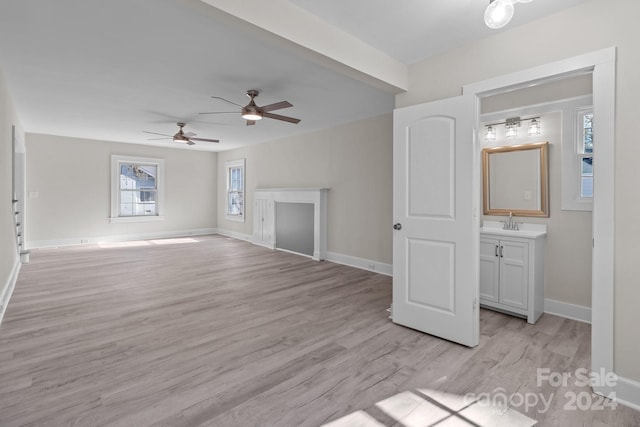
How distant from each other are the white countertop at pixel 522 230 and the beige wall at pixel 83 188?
769cm

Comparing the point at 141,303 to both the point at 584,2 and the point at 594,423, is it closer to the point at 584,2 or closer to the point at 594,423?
the point at 594,423

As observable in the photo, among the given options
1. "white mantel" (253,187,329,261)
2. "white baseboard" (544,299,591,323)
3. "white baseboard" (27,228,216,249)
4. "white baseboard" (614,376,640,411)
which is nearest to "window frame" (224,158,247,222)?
→ "white mantel" (253,187,329,261)

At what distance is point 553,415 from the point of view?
1799mm

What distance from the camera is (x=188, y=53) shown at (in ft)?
9.45

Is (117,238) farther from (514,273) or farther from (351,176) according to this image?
(514,273)

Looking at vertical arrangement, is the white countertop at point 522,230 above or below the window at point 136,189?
below

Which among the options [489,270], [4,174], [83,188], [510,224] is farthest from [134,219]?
[510,224]

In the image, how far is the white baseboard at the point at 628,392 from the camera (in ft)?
6.15

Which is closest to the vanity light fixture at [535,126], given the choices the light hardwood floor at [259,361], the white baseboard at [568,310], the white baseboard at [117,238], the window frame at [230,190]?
the white baseboard at [568,310]

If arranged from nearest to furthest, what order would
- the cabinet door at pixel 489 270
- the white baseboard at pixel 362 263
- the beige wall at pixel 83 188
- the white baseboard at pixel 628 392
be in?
the white baseboard at pixel 628 392, the cabinet door at pixel 489 270, the white baseboard at pixel 362 263, the beige wall at pixel 83 188

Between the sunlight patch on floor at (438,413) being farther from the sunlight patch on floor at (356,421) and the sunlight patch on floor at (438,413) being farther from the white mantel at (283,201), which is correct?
the white mantel at (283,201)

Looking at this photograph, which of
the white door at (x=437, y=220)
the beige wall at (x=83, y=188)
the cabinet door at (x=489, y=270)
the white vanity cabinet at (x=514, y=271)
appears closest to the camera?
the white door at (x=437, y=220)

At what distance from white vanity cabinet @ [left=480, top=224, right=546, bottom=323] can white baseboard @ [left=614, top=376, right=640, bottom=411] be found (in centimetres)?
112

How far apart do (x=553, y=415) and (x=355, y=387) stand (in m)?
1.12
